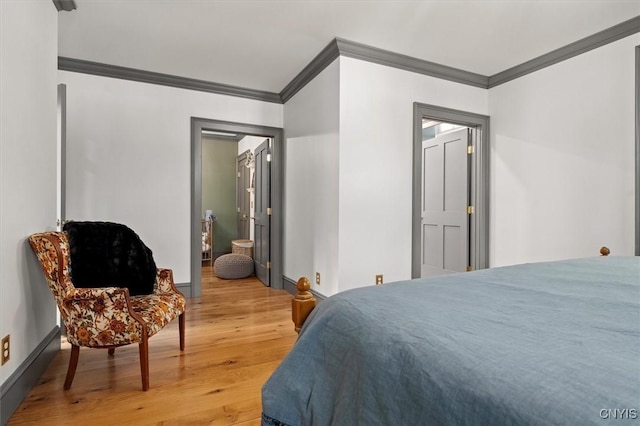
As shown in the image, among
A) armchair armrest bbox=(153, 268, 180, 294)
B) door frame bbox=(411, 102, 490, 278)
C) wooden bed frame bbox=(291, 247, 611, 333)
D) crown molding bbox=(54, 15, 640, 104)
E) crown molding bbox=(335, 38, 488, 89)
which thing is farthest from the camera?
door frame bbox=(411, 102, 490, 278)

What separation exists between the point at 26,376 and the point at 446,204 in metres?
4.24

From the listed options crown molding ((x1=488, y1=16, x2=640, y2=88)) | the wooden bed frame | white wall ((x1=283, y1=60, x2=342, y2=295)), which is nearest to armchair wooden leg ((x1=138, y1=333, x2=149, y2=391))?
the wooden bed frame

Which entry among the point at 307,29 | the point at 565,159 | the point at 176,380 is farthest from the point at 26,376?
the point at 565,159

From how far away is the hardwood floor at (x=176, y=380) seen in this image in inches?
65.6

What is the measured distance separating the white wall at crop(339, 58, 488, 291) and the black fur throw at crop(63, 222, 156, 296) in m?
1.61

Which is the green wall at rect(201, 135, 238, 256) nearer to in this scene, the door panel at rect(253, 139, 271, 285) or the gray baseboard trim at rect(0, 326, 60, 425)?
the door panel at rect(253, 139, 271, 285)

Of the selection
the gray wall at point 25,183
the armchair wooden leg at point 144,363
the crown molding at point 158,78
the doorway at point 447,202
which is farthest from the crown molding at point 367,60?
the armchair wooden leg at point 144,363

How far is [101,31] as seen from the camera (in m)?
2.91

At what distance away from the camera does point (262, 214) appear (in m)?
4.67

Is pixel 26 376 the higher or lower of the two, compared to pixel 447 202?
lower

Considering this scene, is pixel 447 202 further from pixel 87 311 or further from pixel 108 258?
pixel 87 311

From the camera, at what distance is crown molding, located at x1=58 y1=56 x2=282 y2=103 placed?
3418 mm

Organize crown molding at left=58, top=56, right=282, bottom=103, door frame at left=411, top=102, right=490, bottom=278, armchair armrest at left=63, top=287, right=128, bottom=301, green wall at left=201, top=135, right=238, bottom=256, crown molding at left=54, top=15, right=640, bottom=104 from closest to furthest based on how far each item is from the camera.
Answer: armchair armrest at left=63, top=287, right=128, bottom=301
crown molding at left=54, top=15, right=640, bottom=104
crown molding at left=58, top=56, right=282, bottom=103
door frame at left=411, top=102, right=490, bottom=278
green wall at left=201, top=135, right=238, bottom=256

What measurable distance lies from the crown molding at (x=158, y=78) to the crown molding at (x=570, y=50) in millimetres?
2652
